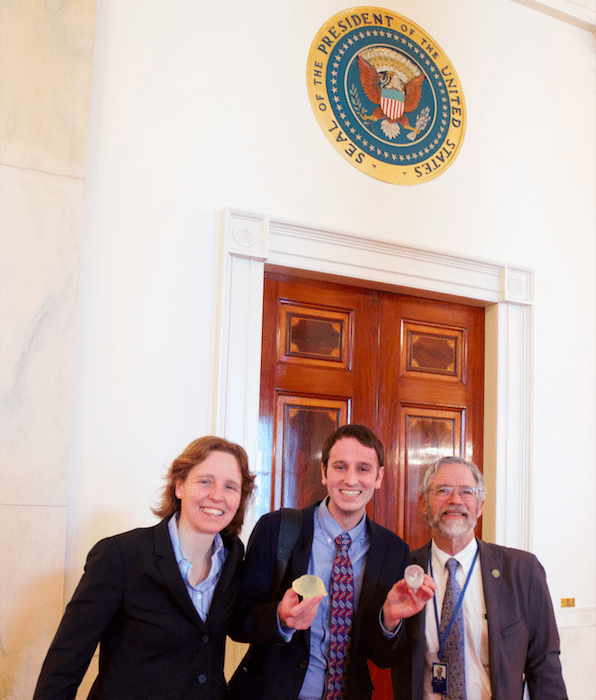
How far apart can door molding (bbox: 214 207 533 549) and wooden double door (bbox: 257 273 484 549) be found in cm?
11

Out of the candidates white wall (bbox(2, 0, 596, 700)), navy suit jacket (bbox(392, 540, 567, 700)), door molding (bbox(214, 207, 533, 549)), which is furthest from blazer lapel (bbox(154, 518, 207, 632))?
door molding (bbox(214, 207, 533, 549))

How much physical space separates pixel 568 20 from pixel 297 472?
12.6 ft

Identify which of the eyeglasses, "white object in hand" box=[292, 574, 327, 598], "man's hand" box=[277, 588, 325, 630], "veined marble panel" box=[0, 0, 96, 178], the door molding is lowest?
"man's hand" box=[277, 588, 325, 630]

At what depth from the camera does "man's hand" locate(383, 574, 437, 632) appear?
2297mm

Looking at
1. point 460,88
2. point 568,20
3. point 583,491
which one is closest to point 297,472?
point 583,491

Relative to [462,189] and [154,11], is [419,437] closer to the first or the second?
[462,189]

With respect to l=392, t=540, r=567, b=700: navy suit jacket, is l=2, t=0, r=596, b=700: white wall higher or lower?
higher

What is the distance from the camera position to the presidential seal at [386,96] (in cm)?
428

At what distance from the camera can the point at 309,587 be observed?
7.29 ft

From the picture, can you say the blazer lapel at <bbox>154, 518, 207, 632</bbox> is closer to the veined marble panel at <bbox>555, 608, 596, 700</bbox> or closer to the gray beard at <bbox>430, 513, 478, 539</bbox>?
the gray beard at <bbox>430, 513, 478, 539</bbox>

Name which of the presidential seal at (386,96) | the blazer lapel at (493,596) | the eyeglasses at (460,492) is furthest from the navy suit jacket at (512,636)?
the presidential seal at (386,96)

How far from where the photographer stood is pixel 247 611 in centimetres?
240

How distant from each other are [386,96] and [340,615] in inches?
129

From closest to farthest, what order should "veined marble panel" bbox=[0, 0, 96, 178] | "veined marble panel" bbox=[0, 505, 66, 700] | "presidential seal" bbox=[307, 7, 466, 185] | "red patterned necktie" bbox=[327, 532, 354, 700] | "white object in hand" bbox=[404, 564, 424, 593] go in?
"white object in hand" bbox=[404, 564, 424, 593] < "red patterned necktie" bbox=[327, 532, 354, 700] < "veined marble panel" bbox=[0, 505, 66, 700] < "veined marble panel" bbox=[0, 0, 96, 178] < "presidential seal" bbox=[307, 7, 466, 185]
